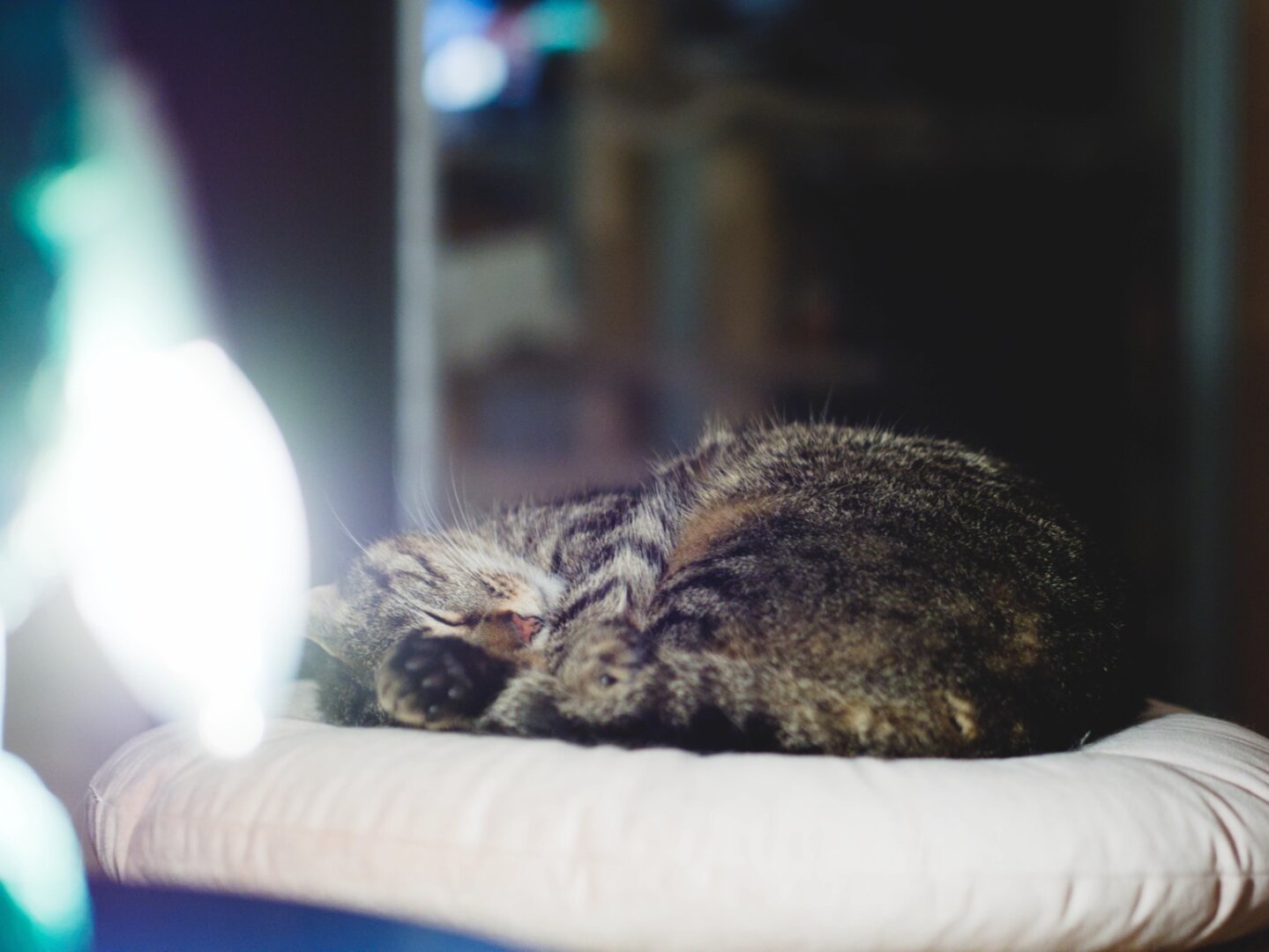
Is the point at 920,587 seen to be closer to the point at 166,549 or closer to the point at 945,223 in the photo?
the point at 166,549

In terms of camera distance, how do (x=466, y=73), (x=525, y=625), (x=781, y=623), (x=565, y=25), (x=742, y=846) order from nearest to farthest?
1. (x=742, y=846)
2. (x=781, y=623)
3. (x=525, y=625)
4. (x=466, y=73)
5. (x=565, y=25)

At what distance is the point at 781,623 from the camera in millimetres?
840

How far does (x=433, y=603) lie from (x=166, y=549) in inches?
13.5

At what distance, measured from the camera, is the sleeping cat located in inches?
32.2

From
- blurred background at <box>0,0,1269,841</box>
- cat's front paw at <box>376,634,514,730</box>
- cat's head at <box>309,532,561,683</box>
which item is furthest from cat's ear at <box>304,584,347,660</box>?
blurred background at <box>0,0,1269,841</box>

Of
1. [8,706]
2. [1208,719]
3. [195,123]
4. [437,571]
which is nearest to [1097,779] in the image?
[1208,719]

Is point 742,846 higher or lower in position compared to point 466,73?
lower

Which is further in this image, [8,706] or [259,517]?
A: [259,517]

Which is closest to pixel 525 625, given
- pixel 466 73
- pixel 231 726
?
pixel 231 726

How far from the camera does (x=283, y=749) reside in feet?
2.79

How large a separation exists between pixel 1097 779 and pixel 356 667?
0.79 meters

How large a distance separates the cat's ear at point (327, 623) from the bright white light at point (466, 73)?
1.85 m

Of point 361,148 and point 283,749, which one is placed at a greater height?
point 361,148

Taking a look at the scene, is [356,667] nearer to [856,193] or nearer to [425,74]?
[425,74]
